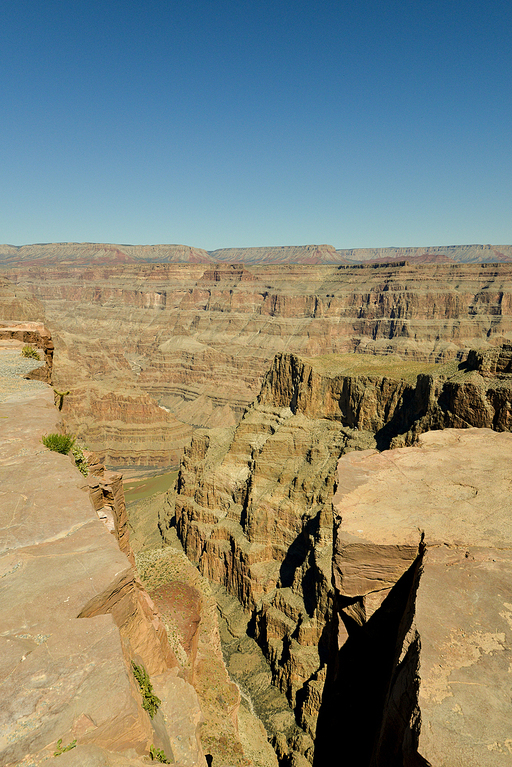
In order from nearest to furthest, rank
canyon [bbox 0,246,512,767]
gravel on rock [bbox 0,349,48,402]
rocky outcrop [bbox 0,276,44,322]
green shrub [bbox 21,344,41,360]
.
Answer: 1. canyon [bbox 0,246,512,767]
2. gravel on rock [bbox 0,349,48,402]
3. green shrub [bbox 21,344,41,360]
4. rocky outcrop [bbox 0,276,44,322]

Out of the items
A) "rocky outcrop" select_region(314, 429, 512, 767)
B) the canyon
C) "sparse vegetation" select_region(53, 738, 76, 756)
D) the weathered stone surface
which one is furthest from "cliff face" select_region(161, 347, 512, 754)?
"sparse vegetation" select_region(53, 738, 76, 756)

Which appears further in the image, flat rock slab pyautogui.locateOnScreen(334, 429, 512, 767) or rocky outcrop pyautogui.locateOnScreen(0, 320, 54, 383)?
rocky outcrop pyautogui.locateOnScreen(0, 320, 54, 383)

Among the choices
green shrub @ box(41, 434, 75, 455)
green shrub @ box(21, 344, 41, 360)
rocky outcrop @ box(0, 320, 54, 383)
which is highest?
rocky outcrop @ box(0, 320, 54, 383)

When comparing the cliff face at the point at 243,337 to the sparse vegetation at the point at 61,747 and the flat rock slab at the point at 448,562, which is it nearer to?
the flat rock slab at the point at 448,562

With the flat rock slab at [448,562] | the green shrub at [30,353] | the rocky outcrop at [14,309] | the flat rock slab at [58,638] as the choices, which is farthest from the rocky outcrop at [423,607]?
the rocky outcrop at [14,309]

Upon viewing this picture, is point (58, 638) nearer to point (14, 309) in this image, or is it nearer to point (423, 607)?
point (423, 607)

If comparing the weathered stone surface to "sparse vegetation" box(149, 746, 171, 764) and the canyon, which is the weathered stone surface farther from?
"sparse vegetation" box(149, 746, 171, 764)

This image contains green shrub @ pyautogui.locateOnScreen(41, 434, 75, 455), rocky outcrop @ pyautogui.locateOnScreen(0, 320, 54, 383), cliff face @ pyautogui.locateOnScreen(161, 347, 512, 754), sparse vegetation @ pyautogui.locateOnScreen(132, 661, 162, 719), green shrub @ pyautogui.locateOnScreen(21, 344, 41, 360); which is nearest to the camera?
sparse vegetation @ pyautogui.locateOnScreen(132, 661, 162, 719)
